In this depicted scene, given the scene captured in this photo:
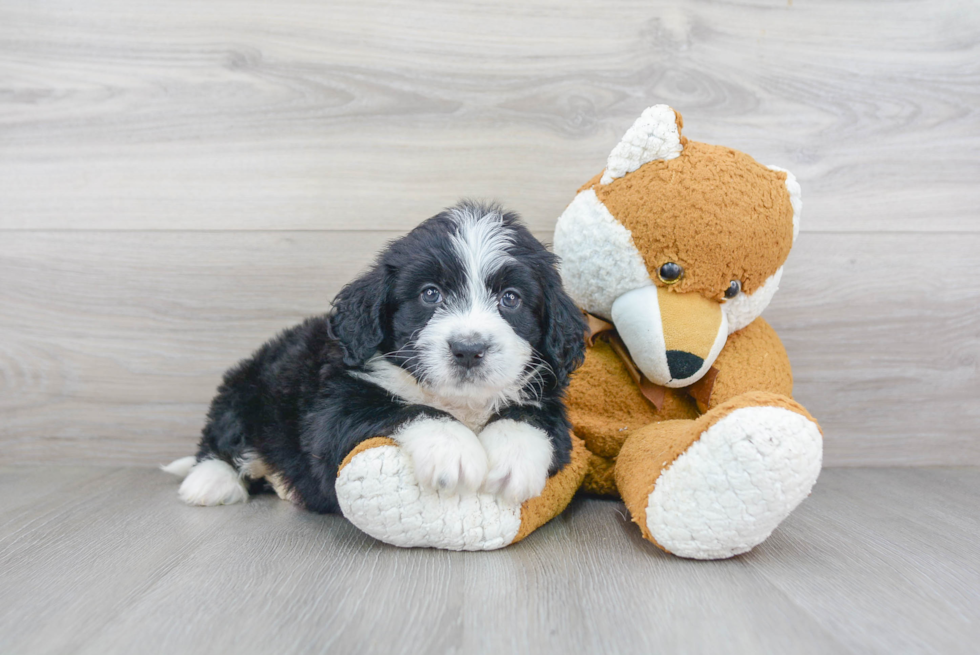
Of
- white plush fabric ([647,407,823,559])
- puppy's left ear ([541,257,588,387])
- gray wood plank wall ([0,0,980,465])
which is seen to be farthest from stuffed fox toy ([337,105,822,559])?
gray wood plank wall ([0,0,980,465])

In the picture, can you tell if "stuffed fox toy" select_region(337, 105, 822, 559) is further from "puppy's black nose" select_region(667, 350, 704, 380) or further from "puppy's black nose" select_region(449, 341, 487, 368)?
"puppy's black nose" select_region(449, 341, 487, 368)

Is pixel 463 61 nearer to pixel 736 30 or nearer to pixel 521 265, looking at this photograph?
pixel 736 30

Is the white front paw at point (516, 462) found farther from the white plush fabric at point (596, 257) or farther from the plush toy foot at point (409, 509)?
the white plush fabric at point (596, 257)

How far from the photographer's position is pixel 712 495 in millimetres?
1415

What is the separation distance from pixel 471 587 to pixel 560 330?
0.66m

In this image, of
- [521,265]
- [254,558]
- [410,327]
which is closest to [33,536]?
[254,558]

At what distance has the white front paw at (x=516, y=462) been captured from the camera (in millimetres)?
1498

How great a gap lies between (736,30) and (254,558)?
2.35 meters

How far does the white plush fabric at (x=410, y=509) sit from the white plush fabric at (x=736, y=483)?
37cm

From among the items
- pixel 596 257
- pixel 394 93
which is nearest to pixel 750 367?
pixel 596 257

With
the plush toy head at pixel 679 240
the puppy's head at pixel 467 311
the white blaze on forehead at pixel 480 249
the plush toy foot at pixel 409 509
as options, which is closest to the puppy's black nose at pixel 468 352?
the puppy's head at pixel 467 311

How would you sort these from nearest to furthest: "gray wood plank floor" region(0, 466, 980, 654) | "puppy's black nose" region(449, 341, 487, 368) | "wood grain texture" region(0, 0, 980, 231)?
1. "gray wood plank floor" region(0, 466, 980, 654)
2. "puppy's black nose" region(449, 341, 487, 368)
3. "wood grain texture" region(0, 0, 980, 231)

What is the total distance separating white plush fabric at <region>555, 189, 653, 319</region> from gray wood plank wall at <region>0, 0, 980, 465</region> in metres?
0.48

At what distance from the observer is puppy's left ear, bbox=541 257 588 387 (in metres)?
1.69
